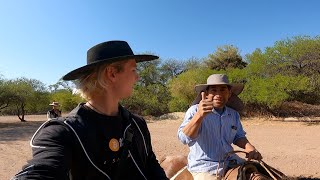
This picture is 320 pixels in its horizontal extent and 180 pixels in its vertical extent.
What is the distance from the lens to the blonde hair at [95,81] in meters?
1.61

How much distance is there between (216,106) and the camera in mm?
3652

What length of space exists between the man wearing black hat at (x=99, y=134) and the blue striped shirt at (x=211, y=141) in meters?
1.73

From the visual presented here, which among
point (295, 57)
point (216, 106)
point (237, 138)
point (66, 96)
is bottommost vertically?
point (66, 96)

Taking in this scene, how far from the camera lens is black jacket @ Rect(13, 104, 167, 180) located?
1271 mm

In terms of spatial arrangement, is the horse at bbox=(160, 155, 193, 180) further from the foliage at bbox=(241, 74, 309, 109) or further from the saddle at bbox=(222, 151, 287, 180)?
the foliage at bbox=(241, 74, 309, 109)

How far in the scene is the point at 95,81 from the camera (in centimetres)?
162

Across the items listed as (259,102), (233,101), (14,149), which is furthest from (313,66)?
(233,101)

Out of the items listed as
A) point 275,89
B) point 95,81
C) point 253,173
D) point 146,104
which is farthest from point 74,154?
point 146,104

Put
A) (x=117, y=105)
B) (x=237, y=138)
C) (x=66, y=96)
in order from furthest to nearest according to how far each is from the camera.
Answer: (x=66, y=96) → (x=237, y=138) → (x=117, y=105)

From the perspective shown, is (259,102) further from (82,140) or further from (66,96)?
(66,96)

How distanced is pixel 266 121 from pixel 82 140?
835 inches

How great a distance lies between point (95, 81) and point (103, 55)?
0.14m

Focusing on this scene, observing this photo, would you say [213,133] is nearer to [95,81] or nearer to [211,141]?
[211,141]

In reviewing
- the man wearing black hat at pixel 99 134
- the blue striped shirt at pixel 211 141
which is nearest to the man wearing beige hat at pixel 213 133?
the blue striped shirt at pixel 211 141
